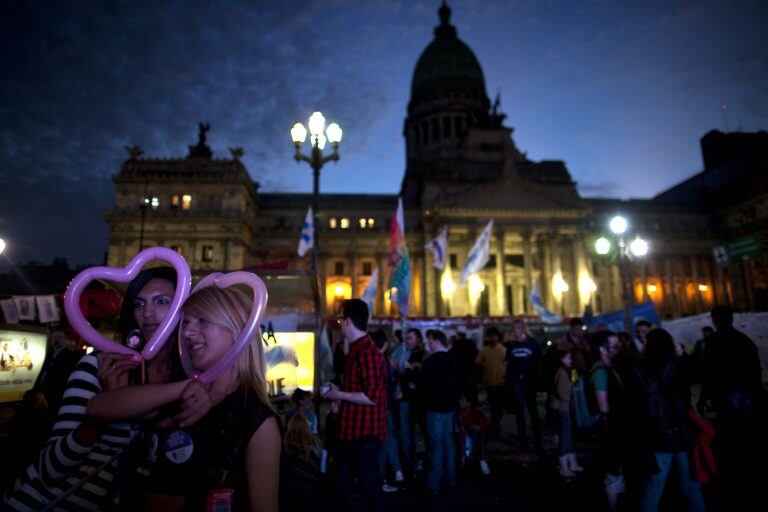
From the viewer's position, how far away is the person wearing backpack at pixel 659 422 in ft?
13.7

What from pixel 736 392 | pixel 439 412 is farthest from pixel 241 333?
pixel 736 392

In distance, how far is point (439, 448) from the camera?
6.52m

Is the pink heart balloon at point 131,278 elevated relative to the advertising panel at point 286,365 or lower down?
elevated

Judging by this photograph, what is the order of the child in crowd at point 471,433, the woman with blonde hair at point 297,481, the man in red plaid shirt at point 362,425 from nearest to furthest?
the woman with blonde hair at point 297,481 < the man in red plaid shirt at point 362,425 < the child in crowd at point 471,433

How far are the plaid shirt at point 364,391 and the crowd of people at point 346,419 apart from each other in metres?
0.02

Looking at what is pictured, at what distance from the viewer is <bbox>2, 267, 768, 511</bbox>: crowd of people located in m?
1.87

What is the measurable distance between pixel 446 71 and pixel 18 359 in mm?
66014

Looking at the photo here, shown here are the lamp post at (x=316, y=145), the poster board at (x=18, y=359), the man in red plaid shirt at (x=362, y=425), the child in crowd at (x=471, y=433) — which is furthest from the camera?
the lamp post at (x=316, y=145)

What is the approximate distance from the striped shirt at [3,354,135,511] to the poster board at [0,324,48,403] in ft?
30.3

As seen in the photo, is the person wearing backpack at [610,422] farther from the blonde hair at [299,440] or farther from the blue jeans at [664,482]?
the blonde hair at [299,440]

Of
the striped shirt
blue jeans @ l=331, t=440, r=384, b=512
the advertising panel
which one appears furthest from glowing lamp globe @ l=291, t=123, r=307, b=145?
the striped shirt

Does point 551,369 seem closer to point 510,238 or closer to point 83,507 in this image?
point 83,507

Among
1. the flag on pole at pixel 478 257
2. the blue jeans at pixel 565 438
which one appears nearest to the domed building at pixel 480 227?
the flag on pole at pixel 478 257

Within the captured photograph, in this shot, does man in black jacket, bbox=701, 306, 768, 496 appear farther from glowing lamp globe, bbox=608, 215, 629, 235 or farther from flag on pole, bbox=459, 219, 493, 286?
flag on pole, bbox=459, 219, 493, 286
